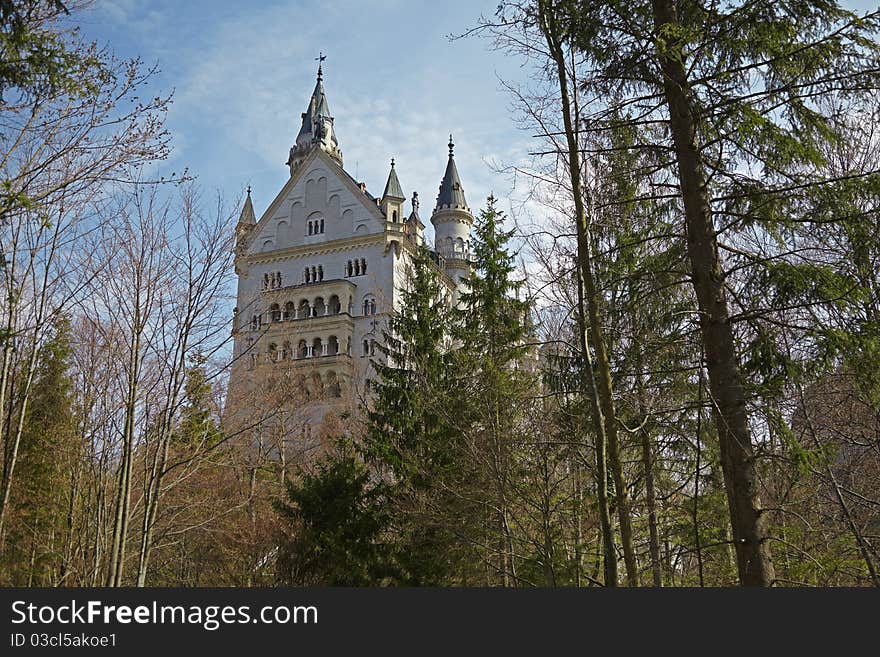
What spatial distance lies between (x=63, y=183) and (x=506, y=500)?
8132 mm

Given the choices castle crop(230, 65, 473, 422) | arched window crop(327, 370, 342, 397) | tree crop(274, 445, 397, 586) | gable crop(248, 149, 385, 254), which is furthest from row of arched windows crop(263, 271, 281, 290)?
arched window crop(327, 370, 342, 397)

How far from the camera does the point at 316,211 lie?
152 ft

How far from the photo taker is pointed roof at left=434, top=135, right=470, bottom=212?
A: 49750 mm

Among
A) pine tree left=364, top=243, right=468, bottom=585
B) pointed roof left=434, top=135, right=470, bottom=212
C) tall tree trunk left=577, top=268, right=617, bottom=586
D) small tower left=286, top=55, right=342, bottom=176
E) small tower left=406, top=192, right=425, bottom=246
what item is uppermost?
small tower left=286, top=55, right=342, bottom=176

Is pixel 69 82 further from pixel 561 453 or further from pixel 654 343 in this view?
pixel 561 453

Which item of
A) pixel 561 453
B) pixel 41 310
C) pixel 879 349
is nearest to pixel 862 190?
pixel 879 349

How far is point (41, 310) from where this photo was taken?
11484mm

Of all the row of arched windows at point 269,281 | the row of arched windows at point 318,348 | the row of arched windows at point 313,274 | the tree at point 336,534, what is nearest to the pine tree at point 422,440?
the tree at point 336,534

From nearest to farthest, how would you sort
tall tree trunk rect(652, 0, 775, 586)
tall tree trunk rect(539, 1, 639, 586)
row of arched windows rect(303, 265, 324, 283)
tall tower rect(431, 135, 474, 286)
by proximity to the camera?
tall tree trunk rect(652, 0, 775, 586) → tall tree trunk rect(539, 1, 639, 586) → row of arched windows rect(303, 265, 324, 283) → tall tower rect(431, 135, 474, 286)

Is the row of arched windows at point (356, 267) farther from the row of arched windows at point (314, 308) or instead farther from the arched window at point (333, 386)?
the arched window at point (333, 386)

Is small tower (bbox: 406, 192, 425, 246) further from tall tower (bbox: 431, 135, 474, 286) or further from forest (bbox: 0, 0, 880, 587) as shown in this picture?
forest (bbox: 0, 0, 880, 587)

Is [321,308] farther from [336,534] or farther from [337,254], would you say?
[336,534]

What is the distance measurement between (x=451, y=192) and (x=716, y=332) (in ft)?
145

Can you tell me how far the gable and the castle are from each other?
0.21 ft
